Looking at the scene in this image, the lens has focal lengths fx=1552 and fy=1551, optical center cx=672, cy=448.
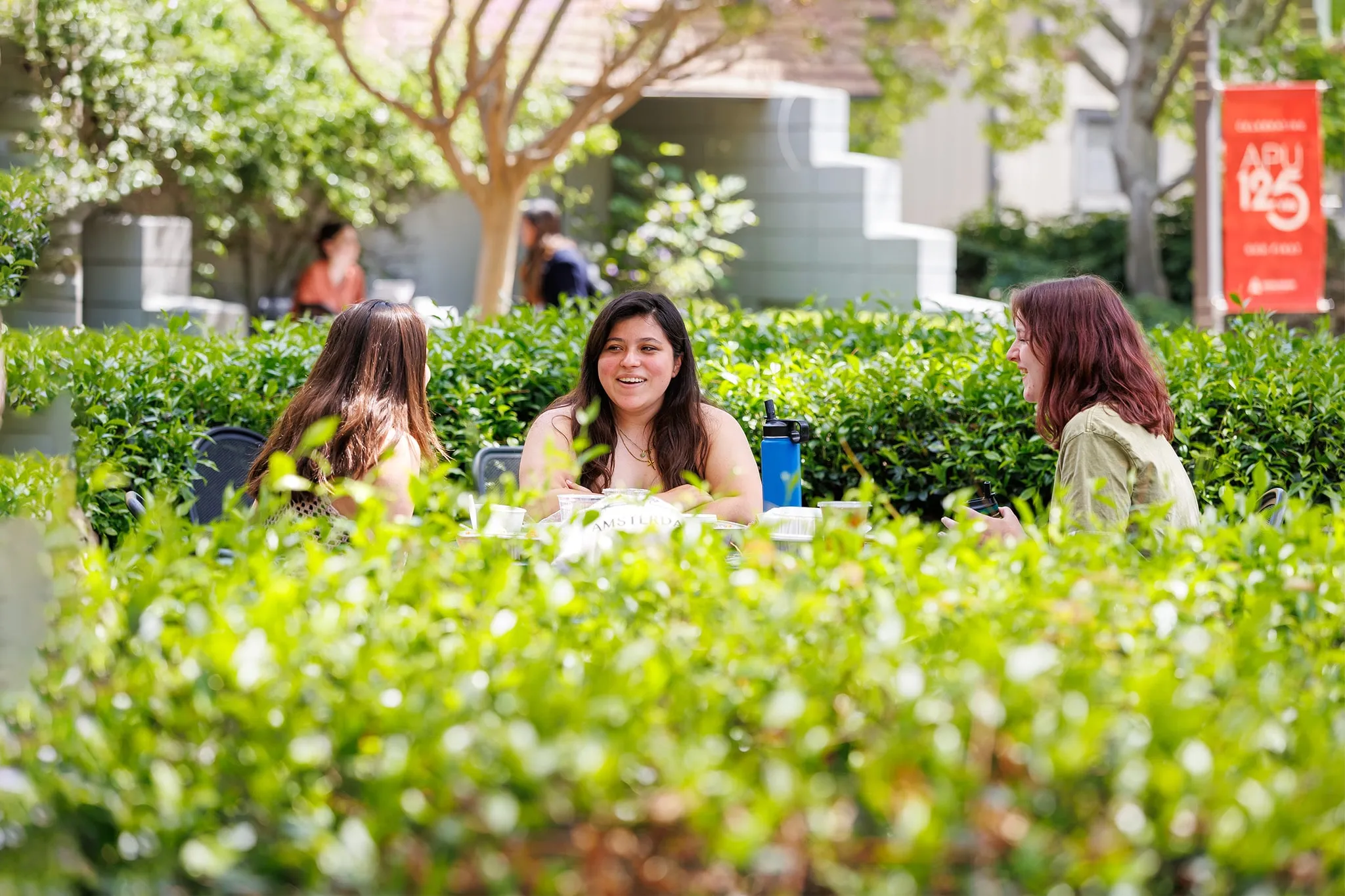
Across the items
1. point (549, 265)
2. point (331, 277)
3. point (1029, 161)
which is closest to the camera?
point (549, 265)

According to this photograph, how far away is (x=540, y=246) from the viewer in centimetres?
948

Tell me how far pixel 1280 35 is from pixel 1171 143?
688 centimetres

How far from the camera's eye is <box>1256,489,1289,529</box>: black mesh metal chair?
134 inches

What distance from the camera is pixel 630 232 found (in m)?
14.5

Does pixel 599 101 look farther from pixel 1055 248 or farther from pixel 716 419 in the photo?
pixel 1055 248

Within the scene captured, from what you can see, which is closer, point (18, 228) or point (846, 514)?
point (846, 514)

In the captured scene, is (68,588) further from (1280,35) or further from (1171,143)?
(1171,143)

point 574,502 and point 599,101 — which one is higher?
point 599,101

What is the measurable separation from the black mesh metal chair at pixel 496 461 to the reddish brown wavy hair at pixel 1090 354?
177 centimetres

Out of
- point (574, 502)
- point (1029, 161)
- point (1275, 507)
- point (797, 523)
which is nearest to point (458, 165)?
point (574, 502)

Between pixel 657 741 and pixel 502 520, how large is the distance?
826mm

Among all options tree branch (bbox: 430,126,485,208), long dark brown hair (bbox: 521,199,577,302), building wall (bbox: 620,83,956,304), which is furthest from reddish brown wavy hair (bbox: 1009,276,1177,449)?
building wall (bbox: 620,83,956,304)

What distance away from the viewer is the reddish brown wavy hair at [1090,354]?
12.6 ft

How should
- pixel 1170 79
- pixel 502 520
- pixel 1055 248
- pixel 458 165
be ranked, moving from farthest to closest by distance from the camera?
pixel 1055 248
pixel 1170 79
pixel 458 165
pixel 502 520
